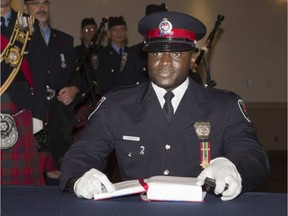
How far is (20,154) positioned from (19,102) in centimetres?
30

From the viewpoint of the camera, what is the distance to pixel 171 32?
2.26 m

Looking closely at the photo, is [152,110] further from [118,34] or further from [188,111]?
[118,34]

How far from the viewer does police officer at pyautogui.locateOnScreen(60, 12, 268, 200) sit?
2.23m

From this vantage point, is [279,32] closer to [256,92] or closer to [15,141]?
[256,92]

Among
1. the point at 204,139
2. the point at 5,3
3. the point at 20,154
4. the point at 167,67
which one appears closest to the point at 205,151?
the point at 204,139

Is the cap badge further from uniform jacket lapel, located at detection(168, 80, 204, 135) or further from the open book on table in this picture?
the open book on table

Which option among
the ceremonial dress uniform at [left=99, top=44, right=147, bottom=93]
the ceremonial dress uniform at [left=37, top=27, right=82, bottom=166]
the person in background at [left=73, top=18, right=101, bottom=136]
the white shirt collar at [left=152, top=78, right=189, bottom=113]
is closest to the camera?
the white shirt collar at [left=152, top=78, right=189, bottom=113]

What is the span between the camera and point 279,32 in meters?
9.18

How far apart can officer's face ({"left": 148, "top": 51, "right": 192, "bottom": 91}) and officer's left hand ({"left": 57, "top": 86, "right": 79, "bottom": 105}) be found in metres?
2.03

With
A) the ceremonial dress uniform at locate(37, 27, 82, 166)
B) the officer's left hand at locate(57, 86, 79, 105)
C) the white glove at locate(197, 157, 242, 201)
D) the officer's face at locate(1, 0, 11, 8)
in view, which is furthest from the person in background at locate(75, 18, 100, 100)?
the white glove at locate(197, 157, 242, 201)

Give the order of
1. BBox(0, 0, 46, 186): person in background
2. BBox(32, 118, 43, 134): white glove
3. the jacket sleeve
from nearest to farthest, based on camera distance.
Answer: the jacket sleeve → BBox(0, 0, 46, 186): person in background → BBox(32, 118, 43, 134): white glove

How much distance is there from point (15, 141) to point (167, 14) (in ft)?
4.91

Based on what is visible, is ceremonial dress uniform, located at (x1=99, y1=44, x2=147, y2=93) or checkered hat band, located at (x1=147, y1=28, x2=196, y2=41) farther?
ceremonial dress uniform, located at (x1=99, y1=44, x2=147, y2=93)

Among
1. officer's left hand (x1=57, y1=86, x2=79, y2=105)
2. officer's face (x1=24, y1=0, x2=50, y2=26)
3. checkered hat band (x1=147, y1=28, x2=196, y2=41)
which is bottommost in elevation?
officer's left hand (x1=57, y1=86, x2=79, y2=105)
